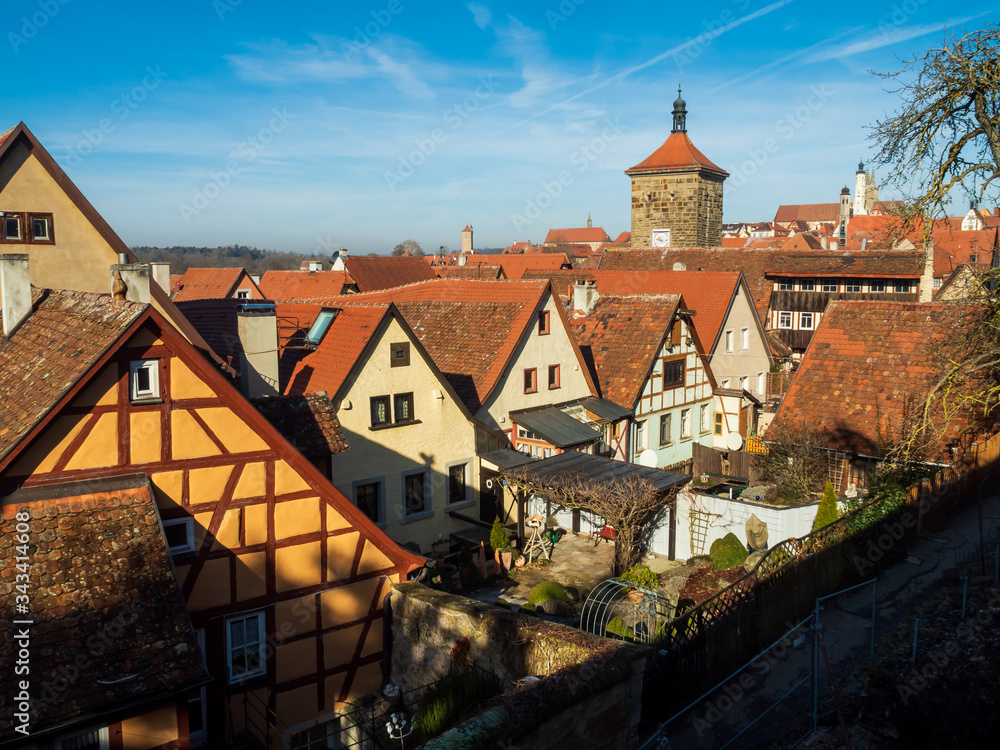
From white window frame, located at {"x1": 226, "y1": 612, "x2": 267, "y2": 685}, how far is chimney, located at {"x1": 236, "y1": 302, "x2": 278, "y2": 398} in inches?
307

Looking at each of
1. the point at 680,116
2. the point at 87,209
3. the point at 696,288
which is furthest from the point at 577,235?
the point at 87,209

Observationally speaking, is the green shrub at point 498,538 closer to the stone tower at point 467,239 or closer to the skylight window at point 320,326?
the skylight window at point 320,326

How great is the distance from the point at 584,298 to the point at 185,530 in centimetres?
2077

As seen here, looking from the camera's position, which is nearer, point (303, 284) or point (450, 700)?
point (450, 700)

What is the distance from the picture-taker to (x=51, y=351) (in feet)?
36.8

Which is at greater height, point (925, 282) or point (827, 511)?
point (925, 282)

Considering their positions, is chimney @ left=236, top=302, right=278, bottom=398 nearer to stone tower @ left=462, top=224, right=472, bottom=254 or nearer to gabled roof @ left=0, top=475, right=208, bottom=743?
gabled roof @ left=0, top=475, right=208, bottom=743

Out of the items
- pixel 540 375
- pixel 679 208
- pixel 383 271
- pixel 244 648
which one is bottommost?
pixel 244 648

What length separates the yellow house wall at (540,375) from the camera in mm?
22109

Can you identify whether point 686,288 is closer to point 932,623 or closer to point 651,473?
point 651,473

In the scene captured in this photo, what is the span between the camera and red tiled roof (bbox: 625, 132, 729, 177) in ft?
182

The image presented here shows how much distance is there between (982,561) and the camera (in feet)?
45.3

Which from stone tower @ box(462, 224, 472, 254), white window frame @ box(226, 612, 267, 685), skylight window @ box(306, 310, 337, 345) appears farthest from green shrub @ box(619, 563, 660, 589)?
stone tower @ box(462, 224, 472, 254)

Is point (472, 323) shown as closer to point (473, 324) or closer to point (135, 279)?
point (473, 324)
